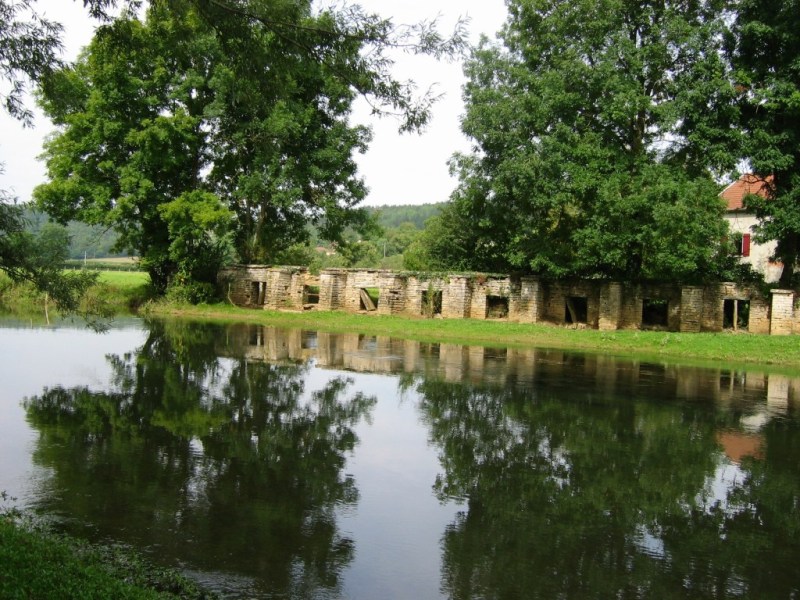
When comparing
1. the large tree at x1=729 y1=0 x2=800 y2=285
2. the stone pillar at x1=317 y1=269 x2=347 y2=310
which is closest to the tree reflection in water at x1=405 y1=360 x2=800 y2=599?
the large tree at x1=729 y1=0 x2=800 y2=285

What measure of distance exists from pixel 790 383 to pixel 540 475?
12233 millimetres

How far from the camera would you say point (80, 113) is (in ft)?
104

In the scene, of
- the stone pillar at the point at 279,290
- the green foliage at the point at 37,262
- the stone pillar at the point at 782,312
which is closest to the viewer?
the green foliage at the point at 37,262

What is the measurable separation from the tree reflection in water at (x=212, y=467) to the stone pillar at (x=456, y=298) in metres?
17.1

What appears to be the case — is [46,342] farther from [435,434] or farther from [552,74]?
[552,74]

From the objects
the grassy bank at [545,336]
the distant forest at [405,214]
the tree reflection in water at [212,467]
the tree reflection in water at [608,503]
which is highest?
the distant forest at [405,214]

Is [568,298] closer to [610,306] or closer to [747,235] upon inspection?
[610,306]

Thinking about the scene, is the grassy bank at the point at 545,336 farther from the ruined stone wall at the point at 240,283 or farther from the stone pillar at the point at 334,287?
the ruined stone wall at the point at 240,283

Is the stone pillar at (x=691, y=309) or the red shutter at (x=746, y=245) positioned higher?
the red shutter at (x=746, y=245)

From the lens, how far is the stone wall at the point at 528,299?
29156 millimetres

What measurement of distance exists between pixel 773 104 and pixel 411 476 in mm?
22435

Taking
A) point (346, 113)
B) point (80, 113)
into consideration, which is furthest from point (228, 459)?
point (346, 113)

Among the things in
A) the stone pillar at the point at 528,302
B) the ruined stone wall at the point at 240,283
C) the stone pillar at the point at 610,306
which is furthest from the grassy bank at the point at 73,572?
the ruined stone wall at the point at 240,283

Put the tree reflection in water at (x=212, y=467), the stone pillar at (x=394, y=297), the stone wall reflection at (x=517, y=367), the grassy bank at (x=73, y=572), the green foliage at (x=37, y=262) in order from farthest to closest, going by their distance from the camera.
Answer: the stone pillar at (x=394, y=297), the stone wall reflection at (x=517, y=367), the green foliage at (x=37, y=262), the tree reflection in water at (x=212, y=467), the grassy bank at (x=73, y=572)
